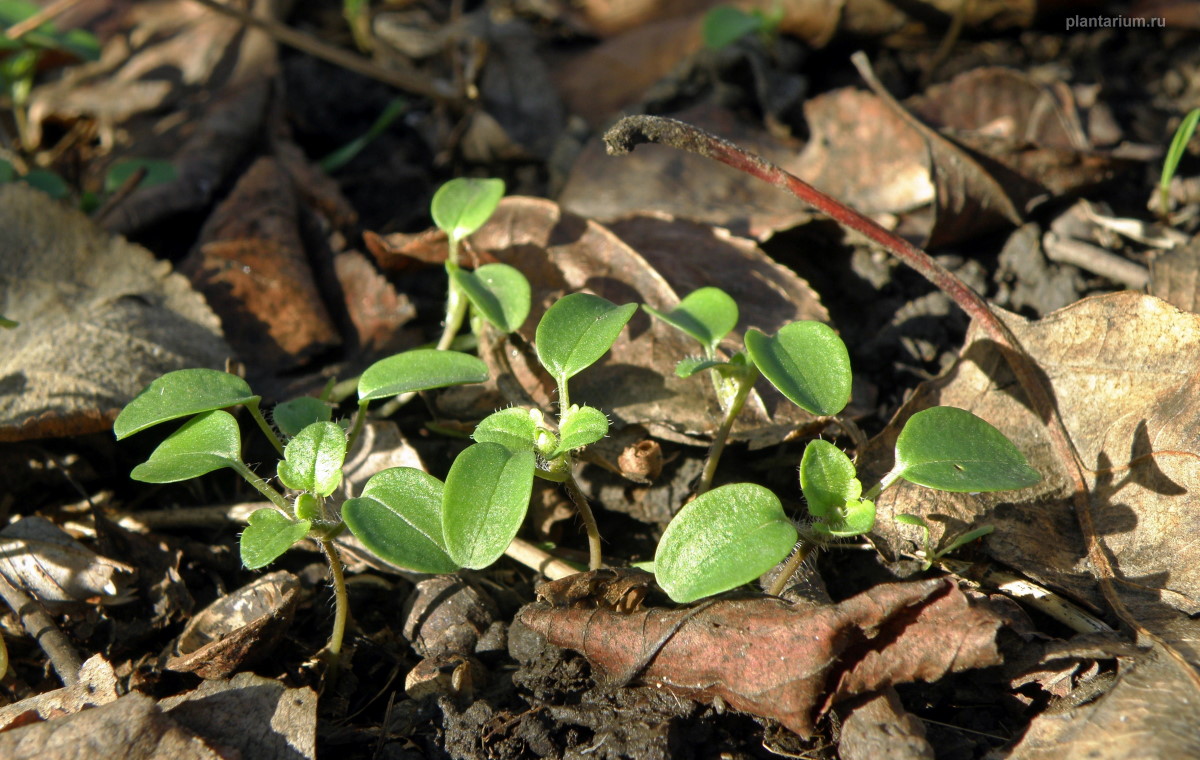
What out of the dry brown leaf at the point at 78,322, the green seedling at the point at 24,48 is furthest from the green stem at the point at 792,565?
the green seedling at the point at 24,48

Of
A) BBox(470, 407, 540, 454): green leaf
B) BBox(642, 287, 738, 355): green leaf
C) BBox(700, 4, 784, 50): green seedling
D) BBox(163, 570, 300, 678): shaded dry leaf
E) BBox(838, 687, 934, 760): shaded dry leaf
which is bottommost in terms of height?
BBox(163, 570, 300, 678): shaded dry leaf

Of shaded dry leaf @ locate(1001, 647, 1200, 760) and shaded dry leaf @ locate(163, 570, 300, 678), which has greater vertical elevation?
shaded dry leaf @ locate(1001, 647, 1200, 760)

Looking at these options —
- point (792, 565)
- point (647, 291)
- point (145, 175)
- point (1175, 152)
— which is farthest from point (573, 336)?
point (145, 175)

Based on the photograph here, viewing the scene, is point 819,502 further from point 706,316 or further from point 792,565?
point 706,316

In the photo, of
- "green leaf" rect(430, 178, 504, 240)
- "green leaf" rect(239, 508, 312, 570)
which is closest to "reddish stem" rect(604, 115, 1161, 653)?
"green leaf" rect(430, 178, 504, 240)

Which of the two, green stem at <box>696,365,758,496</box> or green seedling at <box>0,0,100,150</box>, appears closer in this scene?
green stem at <box>696,365,758,496</box>

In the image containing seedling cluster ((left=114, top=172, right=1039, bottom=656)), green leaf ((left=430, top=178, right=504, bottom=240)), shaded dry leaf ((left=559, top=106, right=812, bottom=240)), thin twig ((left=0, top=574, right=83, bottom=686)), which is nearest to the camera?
seedling cluster ((left=114, top=172, right=1039, bottom=656))

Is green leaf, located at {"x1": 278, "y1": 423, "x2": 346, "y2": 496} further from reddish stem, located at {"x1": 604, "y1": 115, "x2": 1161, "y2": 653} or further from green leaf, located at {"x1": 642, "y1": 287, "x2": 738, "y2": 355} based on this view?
reddish stem, located at {"x1": 604, "y1": 115, "x2": 1161, "y2": 653}

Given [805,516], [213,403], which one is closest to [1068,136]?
[805,516]
